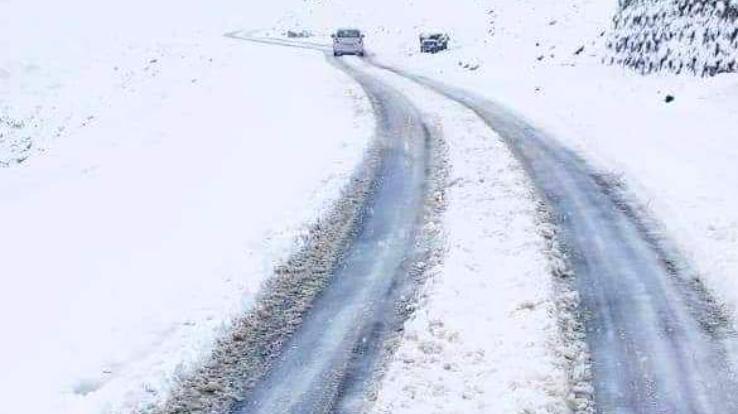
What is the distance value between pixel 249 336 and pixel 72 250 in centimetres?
404

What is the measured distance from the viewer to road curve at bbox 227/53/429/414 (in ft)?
18.0

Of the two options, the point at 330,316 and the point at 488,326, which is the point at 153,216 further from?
the point at 488,326

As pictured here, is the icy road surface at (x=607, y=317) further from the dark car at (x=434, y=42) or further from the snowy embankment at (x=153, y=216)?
the dark car at (x=434, y=42)

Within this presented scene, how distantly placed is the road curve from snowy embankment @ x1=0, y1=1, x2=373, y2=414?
0.76 meters

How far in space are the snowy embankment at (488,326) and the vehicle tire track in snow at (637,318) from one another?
11.4 inches

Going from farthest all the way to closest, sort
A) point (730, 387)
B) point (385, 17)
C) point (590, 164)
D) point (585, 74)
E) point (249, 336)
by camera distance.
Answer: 1. point (385, 17)
2. point (585, 74)
3. point (590, 164)
4. point (249, 336)
5. point (730, 387)

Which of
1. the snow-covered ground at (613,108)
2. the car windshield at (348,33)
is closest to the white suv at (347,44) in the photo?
the car windshield at (348,33)

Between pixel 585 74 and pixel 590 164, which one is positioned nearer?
pixel 590 164

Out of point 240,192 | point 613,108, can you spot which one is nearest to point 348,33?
point 613,108

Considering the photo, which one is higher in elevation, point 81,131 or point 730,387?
point 730,387

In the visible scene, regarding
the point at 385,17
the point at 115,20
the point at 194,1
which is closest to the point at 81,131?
the point at 385,17

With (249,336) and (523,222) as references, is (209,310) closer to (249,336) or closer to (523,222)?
(249,336)

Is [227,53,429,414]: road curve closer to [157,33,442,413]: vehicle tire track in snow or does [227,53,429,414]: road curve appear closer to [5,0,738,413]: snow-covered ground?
[157,33,442,413]: vehicle tire track in snow

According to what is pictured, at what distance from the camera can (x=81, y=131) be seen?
80.4 feet
